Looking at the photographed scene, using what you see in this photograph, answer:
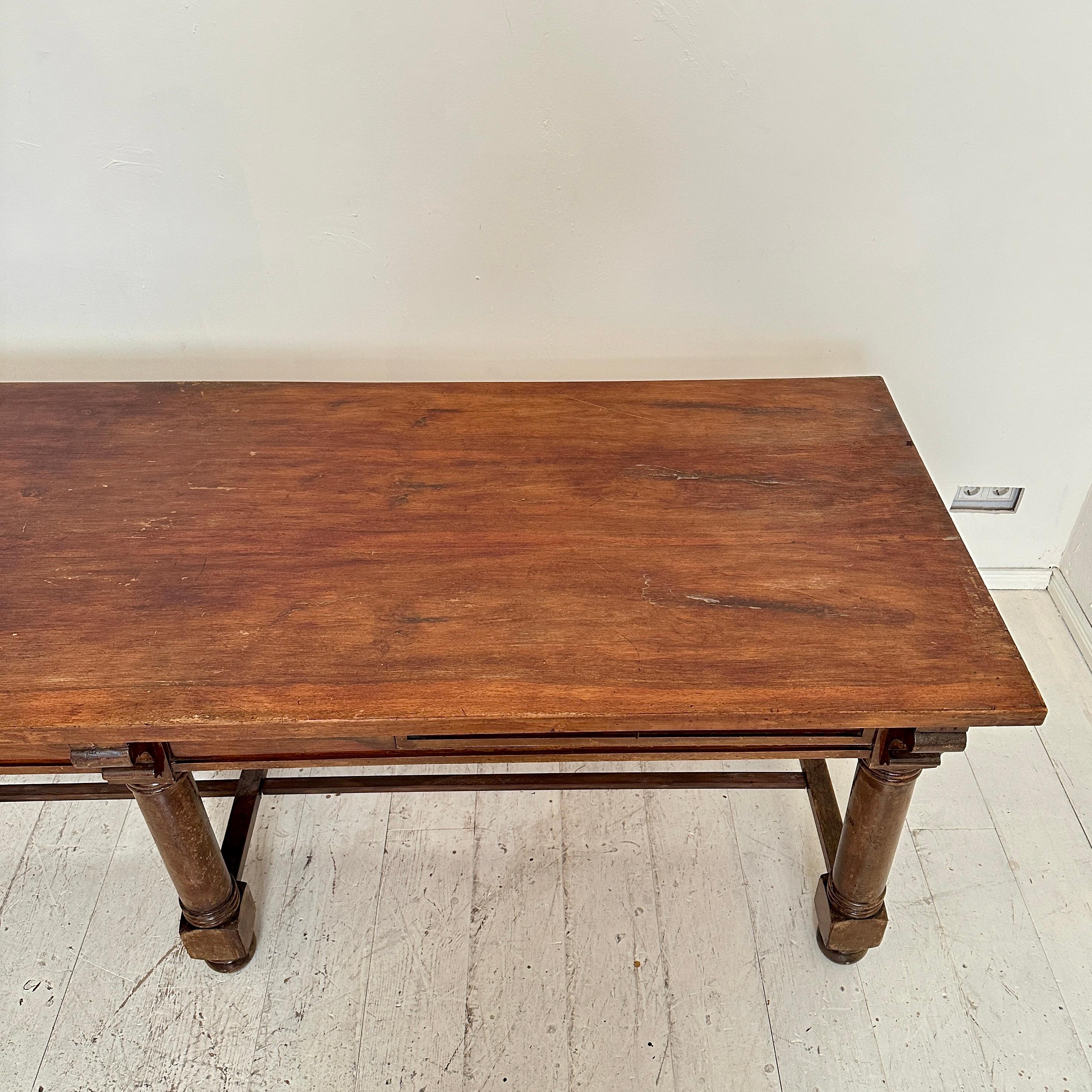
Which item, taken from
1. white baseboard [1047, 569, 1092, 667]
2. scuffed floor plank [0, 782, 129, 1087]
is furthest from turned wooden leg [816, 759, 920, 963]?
scuffed floor plank [0, 782, 129, 1087]

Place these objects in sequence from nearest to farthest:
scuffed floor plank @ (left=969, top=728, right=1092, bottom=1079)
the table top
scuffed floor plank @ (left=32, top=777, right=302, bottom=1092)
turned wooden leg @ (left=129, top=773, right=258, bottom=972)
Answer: the table top → turned wooden leg @ (left=129, top=773, right=258, bottom=972) → scuffed floor plank @ (left=32, top=777, right=302, bottom=1092) → scuffed floor plank @ (left=969, top=728, right=1092, bottom=1079)

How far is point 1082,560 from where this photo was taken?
2.11 metres

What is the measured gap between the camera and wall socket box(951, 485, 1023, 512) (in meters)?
2.09

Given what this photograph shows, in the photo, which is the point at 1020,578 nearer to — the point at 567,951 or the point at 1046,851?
the point at 1046,851

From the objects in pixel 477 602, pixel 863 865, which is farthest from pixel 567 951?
pixel 477 602

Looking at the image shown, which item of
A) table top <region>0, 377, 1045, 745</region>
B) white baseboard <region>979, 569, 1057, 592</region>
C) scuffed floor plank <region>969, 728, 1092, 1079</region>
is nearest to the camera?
table top <region>0, 377, 1045, 745</region>

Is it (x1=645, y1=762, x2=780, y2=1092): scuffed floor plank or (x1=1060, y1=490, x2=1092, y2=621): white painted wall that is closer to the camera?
(x1=645, y1=762, x2=780, y2=1092): scuffed floor plank

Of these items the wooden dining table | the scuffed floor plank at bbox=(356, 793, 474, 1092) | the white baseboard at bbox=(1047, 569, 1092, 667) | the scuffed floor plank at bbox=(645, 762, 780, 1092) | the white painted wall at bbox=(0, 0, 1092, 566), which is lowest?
the scuffed floor plank at bbox=(356, 793, 474, 1092)

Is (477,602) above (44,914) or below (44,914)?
above

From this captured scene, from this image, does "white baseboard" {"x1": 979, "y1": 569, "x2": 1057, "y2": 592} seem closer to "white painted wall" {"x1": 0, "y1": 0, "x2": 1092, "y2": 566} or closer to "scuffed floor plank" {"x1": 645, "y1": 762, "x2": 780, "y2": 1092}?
"white painted wall" {"x1": 0, "y1": 0, "x2": 1092, "y2": 566}

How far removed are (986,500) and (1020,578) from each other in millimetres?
239

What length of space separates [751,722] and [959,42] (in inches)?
45.3

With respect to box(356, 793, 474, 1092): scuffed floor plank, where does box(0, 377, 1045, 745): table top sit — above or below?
above

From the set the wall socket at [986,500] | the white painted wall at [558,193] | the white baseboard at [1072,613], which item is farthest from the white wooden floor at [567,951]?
the white painted wall at [558,193]
